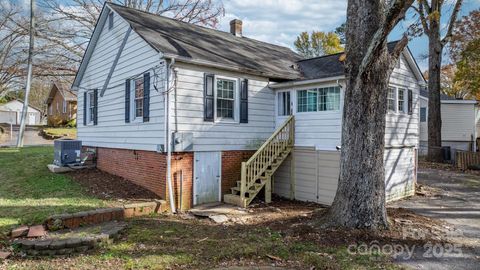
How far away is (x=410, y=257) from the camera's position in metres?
5.84

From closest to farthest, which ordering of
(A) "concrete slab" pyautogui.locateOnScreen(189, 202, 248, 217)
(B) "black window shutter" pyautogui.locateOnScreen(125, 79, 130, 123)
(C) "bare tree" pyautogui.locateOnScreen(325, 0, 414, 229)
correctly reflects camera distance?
(C) "bare tree" pyautogui.locateOnScreen(325, 0, 414, 229)
(A) "concrete slab" pyautogui.locateOnScreen(189, 202, 248, 217)
(B) "black window shutter" pyautogui.locateOnScreen(125, 79, 130, 123)

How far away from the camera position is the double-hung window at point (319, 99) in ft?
34.1

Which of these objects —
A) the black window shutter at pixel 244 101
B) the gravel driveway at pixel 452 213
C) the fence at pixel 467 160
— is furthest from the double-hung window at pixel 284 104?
the fence at pixel 467 160

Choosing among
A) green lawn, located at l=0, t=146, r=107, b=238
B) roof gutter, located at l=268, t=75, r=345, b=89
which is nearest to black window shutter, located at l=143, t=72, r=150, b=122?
green lawn, located at l=0, t=146, r=107, b=238

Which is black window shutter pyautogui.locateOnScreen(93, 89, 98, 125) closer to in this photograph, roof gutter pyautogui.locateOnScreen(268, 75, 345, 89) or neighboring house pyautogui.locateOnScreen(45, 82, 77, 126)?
roof gutter pyautogui.locateOnScreen(268, 75, 345, 89)

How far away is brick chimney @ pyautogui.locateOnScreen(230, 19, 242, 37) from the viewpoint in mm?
16384

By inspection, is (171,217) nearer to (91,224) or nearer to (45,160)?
(91,224)

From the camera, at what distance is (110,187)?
10680mm

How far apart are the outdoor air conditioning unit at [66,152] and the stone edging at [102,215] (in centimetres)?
542

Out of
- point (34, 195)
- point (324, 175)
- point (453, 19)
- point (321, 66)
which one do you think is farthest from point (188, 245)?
point (453, 19)

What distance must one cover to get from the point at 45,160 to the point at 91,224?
8.74 metres

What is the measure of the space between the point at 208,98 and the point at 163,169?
2.43 metres

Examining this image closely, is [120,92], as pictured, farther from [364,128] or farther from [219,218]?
[364,128]

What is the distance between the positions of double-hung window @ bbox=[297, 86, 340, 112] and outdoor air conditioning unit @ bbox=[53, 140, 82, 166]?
8259 millimetres
